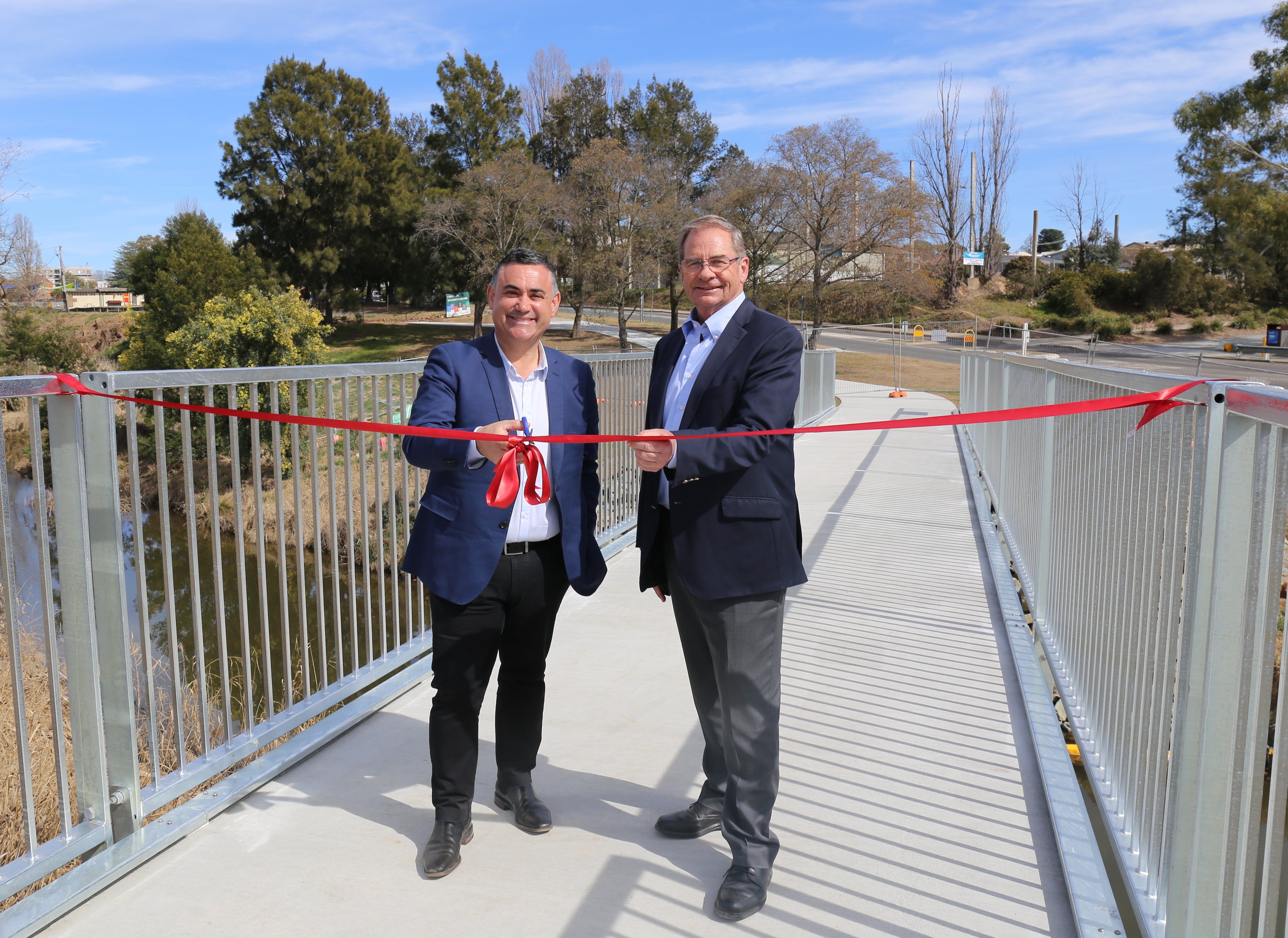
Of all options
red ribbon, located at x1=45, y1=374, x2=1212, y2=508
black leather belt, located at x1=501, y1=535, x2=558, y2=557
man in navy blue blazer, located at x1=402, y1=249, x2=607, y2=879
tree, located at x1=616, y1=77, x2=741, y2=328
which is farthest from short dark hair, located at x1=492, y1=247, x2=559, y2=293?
tree, located at x1=616, y1=77, x2=741, y2=328

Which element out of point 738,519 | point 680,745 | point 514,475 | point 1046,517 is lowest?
point 680,745

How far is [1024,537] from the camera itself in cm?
576

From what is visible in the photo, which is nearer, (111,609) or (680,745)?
(111,609)

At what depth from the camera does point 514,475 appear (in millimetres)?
2650

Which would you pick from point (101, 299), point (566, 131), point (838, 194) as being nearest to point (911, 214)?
point (838, 194)

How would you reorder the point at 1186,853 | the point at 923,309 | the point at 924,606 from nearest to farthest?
the point at 1186,853 < the point at 924,606 < the point at 923,309

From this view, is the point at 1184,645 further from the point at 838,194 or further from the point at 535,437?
the point at 838,194

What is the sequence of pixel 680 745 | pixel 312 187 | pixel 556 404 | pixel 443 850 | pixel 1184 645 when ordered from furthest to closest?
pixel 312 187, pixel 680 745, pixel 556 404, pixel 443 850, pixel 1184 645

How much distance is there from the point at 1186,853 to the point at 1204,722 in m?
0.30

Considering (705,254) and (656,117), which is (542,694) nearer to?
(705,254)

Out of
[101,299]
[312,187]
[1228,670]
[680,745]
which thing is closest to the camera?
[1228,670]

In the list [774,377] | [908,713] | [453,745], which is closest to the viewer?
[774,377]

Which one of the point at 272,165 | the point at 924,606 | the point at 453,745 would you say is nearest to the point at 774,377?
the point at 453,745

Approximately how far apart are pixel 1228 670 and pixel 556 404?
1870 mm
